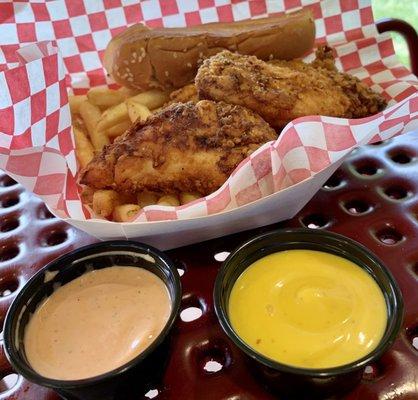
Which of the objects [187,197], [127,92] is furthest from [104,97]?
[187,197]

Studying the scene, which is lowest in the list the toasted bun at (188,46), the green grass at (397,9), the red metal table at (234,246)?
the green grass at (397,9)

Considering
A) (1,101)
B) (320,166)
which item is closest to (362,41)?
(320,166)

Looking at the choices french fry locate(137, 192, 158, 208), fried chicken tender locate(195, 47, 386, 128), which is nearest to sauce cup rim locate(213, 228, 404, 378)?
french fry locate(137, 192, 158, 208)

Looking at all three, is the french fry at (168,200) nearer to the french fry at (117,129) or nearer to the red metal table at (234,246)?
the red metal table at (234,246)

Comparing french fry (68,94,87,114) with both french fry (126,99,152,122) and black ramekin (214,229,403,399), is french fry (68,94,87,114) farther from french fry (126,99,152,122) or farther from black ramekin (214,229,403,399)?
black ramekin (214,229,403,399)

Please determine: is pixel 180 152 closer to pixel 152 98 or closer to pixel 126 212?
pixel 126 212

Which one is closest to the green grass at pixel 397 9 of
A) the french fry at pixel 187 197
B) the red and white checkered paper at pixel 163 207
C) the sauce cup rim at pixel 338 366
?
the red and white checkered paper at pixel 163 207

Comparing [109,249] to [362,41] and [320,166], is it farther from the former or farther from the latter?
[362,41]
